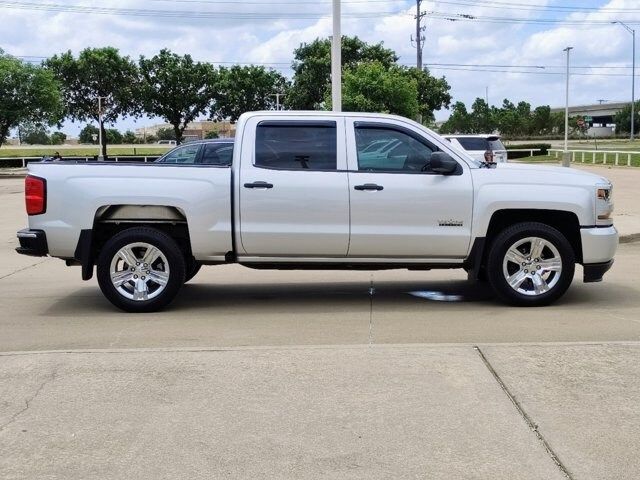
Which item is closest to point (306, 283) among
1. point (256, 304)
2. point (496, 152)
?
point (256, 304)

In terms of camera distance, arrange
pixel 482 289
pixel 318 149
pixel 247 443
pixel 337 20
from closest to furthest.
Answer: pixel 247 443 < pixel 318 149 < pixel 482 289 < pixel 337 20

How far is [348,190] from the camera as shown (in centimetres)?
748

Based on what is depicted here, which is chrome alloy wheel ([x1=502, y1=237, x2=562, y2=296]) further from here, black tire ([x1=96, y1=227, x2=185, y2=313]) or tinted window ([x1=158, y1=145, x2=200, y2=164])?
tinted window ([x1=158, y1=145, x2=200, y2=164])

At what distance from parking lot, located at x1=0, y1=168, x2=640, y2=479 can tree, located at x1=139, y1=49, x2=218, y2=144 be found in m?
63.3

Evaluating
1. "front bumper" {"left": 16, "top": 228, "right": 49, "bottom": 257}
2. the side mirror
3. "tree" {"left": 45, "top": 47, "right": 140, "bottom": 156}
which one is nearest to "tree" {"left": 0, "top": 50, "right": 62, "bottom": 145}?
"tree" {"left": 45, "top": 47, "right": 140, "bottom": 156}

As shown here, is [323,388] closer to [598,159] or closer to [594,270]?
[594,270]

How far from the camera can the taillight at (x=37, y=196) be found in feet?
24.5

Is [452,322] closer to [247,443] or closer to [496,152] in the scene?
[247,443]

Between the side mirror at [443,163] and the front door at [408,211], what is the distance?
8cm

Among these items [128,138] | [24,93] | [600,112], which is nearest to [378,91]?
[24,93]

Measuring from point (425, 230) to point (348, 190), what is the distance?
0.87m

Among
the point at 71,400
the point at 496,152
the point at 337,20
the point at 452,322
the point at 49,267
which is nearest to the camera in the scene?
the point at 71,400

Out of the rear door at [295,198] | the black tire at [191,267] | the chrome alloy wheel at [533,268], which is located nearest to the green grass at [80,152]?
the black tire at [191,267]

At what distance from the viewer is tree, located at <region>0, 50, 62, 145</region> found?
41.4m
